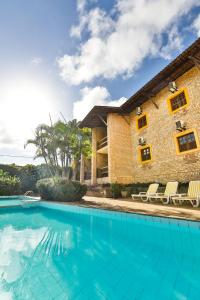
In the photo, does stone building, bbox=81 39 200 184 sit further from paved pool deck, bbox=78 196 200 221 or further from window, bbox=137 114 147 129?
paved pool deck, bbox=78 196 200 221

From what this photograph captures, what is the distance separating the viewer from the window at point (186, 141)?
10.6 metres

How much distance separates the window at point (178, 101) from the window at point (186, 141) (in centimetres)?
208

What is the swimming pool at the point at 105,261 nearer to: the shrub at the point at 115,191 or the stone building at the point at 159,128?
the shrub at the point at 115,191

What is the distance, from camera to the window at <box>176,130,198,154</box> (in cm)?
1058

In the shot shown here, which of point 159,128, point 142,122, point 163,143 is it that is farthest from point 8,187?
point 159,128

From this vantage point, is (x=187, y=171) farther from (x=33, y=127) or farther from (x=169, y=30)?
(x=33, y=127)

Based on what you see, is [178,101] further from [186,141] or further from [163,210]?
[163,210]

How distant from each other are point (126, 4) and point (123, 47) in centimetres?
189

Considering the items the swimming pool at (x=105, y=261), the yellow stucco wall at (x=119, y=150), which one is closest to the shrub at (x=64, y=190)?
the yellow stucco wall at (x=119, y=150)

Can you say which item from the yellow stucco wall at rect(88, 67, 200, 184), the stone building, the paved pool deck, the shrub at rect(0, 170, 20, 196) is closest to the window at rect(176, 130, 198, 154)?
the stone building

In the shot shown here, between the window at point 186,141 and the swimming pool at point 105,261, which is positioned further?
the window at point 186,141

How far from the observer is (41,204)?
34.6ft

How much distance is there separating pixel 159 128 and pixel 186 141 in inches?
105

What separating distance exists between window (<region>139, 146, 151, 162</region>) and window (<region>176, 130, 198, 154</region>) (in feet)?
9.26
